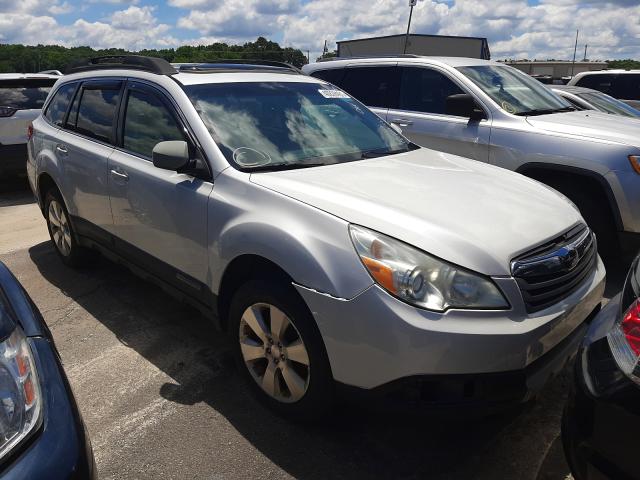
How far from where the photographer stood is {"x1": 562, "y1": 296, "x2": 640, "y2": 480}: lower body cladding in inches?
63.2

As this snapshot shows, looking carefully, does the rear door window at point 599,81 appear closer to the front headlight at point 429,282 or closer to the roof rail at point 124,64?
the roof rail at point 124,64

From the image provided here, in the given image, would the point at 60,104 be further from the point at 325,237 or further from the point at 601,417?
the point at 601,417

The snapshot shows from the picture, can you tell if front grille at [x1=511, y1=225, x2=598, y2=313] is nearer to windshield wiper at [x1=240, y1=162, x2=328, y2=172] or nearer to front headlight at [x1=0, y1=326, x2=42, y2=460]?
windshield wiper at [x1=240, y1=162, x2=328, y2=172]

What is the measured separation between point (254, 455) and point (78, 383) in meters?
1.25

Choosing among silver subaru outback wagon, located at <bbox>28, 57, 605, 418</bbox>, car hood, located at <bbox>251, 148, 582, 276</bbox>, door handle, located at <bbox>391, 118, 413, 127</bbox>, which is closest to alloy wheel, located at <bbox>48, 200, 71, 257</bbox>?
silver subaru outback wagon, located at <bbox>28, 57, 605, 418</bbox>

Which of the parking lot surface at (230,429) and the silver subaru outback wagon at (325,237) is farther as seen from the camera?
the parking lot surface at (230,429)

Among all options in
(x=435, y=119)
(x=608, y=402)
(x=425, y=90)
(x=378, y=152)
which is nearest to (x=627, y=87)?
(x=425, y=90)

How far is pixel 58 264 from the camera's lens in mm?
5129

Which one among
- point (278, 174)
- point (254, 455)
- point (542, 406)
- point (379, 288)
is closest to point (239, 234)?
point (278, 174)

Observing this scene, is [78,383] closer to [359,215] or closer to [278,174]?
[278,174]

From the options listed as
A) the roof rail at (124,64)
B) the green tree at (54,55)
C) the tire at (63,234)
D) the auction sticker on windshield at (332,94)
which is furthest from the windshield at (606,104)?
the green tree at (54,55)

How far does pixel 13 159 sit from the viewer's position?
781 cm

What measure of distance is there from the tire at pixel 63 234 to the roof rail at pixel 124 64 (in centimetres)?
109

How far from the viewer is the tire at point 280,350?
8.07 ft
